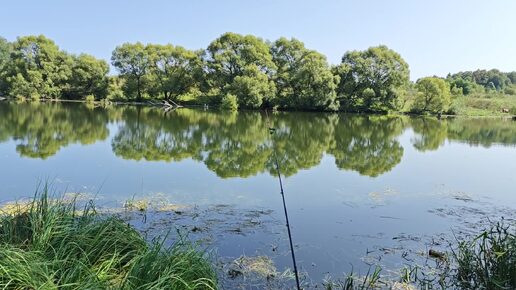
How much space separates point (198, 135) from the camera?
23.8 meters

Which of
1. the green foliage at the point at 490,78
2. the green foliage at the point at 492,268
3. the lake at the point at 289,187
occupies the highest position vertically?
the green foliage at the point at 490,78

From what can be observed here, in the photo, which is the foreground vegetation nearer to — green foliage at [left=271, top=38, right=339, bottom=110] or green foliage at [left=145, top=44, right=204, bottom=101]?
green foliage at [left=271, top=38, right=339, bottom=110]

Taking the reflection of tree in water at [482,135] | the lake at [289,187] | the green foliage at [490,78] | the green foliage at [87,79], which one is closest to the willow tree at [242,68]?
the green foliage at [87,79]

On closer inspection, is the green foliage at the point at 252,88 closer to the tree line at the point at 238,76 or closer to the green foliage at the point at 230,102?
the tree line at the point at 238,76

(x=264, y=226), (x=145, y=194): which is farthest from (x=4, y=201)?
(x=264, y=226)

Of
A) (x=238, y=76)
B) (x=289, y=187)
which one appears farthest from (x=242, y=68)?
(x=289, y=187)

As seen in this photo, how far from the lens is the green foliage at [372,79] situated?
6025 cm

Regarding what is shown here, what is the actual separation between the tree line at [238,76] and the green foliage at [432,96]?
0.46 ft

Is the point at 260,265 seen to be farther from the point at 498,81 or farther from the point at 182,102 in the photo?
the point at 498,81

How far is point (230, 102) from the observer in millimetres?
57312

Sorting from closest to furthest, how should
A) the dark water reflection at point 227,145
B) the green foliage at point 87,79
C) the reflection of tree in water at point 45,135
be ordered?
1. the dark water reflection at point 227,145
2. the reflection of tree in water at point 45,135
3. the green foliage at point 87,79

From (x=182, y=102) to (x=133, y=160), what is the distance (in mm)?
55689

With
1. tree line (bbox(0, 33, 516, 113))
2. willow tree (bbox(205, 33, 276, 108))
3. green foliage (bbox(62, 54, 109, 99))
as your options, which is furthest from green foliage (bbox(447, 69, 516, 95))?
green foliage (bbox(62, 54, 109, 99))

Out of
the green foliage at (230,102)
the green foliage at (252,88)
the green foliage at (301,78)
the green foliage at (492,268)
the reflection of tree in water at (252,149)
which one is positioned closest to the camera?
the green foliage at (492,268)
